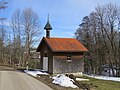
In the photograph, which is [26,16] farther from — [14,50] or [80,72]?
[80,72]

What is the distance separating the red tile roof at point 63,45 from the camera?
35.8 metres

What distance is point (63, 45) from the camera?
37.2 meters

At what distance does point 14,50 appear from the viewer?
6188 cm

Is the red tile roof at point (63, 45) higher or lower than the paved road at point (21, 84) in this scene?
higher

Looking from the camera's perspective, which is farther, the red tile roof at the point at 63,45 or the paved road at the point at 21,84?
the red tile roof at the point at 63,45

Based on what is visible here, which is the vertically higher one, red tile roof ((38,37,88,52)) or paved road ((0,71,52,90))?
red tile roof ((38,37,88,52))

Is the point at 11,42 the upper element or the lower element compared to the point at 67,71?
upper

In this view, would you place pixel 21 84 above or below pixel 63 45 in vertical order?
below

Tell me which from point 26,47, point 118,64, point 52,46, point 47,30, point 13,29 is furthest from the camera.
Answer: point 13,29

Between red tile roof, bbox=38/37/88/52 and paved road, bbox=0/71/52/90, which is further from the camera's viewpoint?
red tile roof, bbox=38/37/88/52

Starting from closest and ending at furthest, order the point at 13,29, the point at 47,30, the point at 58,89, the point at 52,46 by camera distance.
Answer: the point at 58,89 < the point at 52,46 < the point at 47,30 < the point at 13,29

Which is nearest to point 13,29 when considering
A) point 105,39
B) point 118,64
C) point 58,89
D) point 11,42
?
point 11,42

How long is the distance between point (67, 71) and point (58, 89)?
19881 millimetres

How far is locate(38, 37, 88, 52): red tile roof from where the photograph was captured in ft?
117
